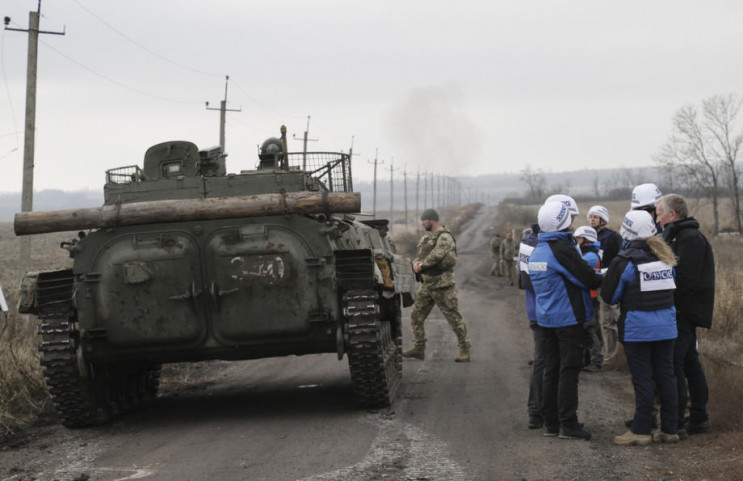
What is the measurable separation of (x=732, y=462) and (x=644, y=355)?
133cm

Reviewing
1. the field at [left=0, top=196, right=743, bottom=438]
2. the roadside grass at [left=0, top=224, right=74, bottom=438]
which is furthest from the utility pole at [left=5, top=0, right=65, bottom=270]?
the roadside grass at [left=0, top=224, right=74, bottom=438]

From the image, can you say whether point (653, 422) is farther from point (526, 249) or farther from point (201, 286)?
point (201, 286)

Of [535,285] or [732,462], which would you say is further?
[535,285]

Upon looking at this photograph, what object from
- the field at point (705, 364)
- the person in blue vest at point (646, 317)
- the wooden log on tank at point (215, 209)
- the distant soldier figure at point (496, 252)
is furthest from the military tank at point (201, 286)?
the distant soldier figure at point (496, 252)

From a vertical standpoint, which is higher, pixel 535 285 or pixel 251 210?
pixel 251 210

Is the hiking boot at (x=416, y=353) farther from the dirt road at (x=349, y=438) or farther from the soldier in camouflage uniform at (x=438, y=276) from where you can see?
the dirt road at (x=349, y=438)

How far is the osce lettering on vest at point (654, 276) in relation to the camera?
298 inches

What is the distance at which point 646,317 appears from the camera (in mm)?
7574

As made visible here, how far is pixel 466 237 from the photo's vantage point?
219 ft

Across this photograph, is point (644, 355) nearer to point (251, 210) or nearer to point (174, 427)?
point (251, 210)

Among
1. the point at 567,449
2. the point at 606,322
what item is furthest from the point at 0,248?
the point at 567,449

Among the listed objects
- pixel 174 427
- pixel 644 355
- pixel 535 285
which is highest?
pixel 535 285

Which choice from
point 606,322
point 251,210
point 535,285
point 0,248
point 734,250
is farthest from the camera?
point 0,248

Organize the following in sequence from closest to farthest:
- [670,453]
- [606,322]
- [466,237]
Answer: [670,453]
[606,322]
[466,237]
